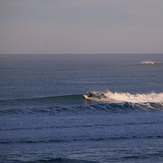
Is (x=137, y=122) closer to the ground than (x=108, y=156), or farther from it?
farther from it

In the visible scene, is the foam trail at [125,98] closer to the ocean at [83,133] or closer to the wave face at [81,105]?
the wave face at [81,105]

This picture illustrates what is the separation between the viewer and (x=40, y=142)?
18.4 meters

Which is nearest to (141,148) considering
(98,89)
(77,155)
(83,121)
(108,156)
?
(108,156)

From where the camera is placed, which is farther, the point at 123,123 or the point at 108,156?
the point at 123,123

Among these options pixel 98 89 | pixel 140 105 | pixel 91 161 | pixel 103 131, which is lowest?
pixel 91 161

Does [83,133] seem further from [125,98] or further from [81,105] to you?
[125,98]

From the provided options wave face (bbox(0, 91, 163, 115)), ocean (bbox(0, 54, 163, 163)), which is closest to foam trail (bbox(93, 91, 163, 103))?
wave face (bbox(0, 91, 163, 115))

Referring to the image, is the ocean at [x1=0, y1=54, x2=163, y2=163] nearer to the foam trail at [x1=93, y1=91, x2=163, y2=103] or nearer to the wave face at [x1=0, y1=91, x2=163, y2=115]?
the wave face at [x1=0, y1=91, x2=163, y2=115]

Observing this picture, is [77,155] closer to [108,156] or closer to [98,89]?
[108,156]

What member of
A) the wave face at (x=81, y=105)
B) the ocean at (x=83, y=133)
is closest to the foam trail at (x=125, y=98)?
the wave face at (x=81, y=105)

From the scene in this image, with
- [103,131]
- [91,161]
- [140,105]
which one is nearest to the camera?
[91,161]

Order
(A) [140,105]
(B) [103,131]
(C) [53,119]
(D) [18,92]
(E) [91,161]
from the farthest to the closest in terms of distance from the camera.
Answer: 1. (D) [18,92]
2. (A) [140,105]
3. (C) [53,119]
4. (B) [103,131]
5. (E) [91,161]

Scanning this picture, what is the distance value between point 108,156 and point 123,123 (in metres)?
6.26

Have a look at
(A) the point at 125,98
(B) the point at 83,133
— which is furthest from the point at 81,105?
(B) the point at 83,133
